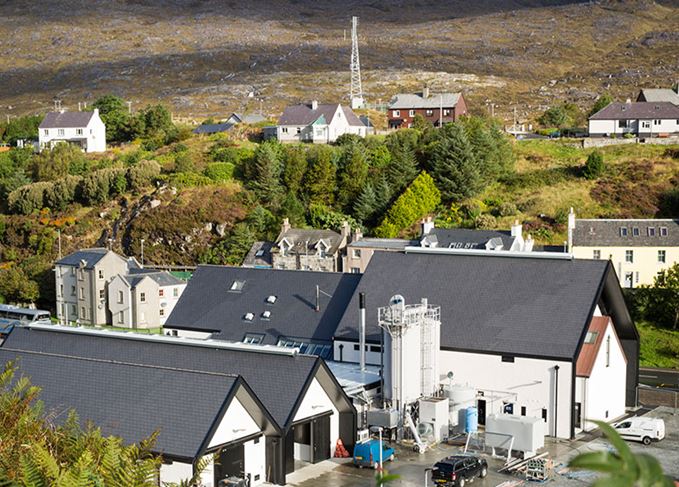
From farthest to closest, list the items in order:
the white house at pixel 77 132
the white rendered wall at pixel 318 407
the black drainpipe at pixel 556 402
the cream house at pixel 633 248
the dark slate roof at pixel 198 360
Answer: the white house at pixel 77 132, the cream house at pixel 633 248, the black drainpipe at pixel 556 402, the white rendered wall at pixel 318 407, the dark slate roof at pixel 198 360

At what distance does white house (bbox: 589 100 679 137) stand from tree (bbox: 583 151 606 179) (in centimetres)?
993

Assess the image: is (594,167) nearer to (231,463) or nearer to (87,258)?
(87,258)

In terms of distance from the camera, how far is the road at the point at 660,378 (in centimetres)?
3966

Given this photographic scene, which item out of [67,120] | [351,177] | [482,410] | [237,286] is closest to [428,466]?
[482,410]

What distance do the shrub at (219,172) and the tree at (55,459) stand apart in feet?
201

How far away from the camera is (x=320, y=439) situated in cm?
2920

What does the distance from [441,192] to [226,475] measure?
44133 millimetres

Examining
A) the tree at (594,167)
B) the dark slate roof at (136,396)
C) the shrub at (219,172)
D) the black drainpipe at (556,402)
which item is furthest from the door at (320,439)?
the shrub at (219,172)

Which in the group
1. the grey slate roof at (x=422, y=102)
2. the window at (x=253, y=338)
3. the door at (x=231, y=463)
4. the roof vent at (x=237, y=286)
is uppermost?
the grey slate roof at (x=422, y=102)

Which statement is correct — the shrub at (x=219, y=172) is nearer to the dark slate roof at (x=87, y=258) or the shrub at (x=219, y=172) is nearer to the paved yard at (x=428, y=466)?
the dark slate roof at (x=87, y=258)

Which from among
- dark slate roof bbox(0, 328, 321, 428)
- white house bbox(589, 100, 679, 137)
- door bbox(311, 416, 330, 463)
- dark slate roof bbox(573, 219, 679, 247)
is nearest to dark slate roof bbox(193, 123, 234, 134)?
white house bbox(589, 100, 679, 137)

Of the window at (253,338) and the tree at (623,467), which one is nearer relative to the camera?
the tree at (623,467)

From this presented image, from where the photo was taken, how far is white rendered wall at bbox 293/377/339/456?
2833 centimetres

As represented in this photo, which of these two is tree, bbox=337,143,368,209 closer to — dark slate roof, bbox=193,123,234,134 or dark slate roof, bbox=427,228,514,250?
dark slate roof, bbox=427,228,514,250
